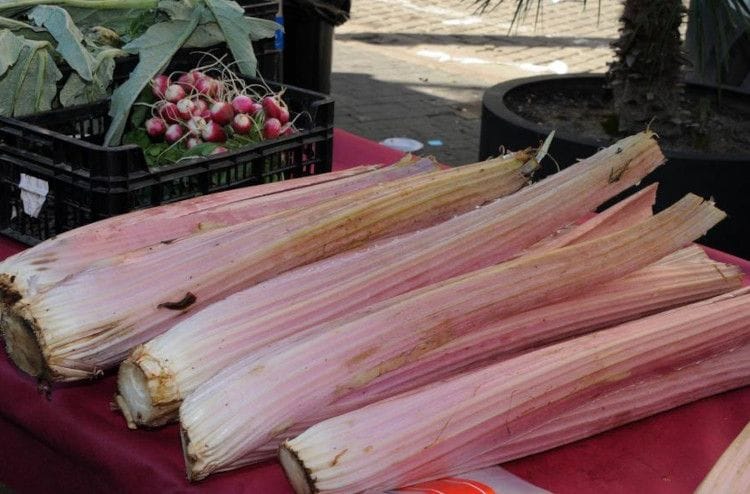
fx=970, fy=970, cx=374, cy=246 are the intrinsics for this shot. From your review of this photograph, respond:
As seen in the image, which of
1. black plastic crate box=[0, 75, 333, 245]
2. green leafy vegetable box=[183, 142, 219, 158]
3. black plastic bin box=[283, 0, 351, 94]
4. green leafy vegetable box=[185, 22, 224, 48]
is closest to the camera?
black plastic crate box=[0, 75, 333, 245]

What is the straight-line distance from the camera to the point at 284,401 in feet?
4.83

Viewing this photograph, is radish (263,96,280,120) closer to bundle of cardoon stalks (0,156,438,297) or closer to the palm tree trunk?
bundle of cardoon stalks (0,156,438,297)

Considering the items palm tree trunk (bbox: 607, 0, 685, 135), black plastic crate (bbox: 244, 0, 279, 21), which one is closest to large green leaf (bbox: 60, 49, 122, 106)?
black plastic crate (bbox: 244, 0, 279, 21)

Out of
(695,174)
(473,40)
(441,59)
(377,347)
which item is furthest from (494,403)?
(473,40)

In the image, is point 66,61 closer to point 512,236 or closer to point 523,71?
point 512,236

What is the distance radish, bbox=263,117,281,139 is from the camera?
2.42m

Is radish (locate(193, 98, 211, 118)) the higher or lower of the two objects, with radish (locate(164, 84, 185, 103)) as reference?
lower

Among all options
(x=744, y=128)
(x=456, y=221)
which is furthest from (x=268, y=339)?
(x=744, y=128)

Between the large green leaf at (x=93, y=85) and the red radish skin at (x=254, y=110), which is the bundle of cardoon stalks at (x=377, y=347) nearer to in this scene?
the red radish skin at (x=254, y=110)

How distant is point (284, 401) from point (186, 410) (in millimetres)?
147

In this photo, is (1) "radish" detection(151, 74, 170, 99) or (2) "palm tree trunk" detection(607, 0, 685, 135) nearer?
(1) "radish" detection(151, 74, 170, 99)

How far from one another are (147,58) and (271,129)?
42 centimetres

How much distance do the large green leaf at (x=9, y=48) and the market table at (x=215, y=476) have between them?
0.89m

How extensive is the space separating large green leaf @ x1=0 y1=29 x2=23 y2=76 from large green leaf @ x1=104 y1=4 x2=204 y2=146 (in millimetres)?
253
